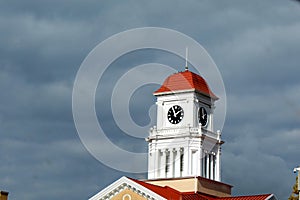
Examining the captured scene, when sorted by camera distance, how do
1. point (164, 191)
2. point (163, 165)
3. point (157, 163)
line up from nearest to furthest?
point (164, 191) → point (163, 165) → point (157, 163)

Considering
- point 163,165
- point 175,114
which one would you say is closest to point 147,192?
point 163,165

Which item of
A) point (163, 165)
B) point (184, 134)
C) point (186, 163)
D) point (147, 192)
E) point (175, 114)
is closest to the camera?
point (147, 192)

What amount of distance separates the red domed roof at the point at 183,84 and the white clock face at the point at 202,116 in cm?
201

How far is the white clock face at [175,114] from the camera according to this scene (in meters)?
91.1

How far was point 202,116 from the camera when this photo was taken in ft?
303

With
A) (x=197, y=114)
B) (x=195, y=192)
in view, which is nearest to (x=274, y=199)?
(x=195, y=192)

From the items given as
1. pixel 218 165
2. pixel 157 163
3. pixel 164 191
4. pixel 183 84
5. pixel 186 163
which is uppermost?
pixel 183 84

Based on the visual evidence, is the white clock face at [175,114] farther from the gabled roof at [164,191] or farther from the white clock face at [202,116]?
the gabled roof at [164,191]

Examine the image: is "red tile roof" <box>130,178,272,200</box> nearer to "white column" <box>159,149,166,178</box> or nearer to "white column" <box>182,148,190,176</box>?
"white column" <box>182,148,190,176</box>

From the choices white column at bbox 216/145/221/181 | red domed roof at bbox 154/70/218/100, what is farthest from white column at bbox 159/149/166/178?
red domed roof at bbox 154/70/218/100

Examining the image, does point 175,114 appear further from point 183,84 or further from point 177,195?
point 177,195

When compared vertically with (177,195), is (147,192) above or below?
below

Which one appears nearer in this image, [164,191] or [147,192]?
[147,192]

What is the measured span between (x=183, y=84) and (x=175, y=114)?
147 inches
